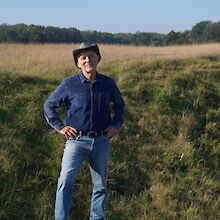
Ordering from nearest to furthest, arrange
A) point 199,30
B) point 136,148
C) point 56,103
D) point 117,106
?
point 56,103 < point 117,106 < point 136,148 < point 199,30

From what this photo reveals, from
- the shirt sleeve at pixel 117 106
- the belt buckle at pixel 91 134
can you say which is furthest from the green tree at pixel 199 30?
the belt buckle at pixel 91 134

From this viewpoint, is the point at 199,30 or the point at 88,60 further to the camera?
the point at 199,30

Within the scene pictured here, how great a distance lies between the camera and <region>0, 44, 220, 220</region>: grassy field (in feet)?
19.6

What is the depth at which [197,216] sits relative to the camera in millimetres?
6016

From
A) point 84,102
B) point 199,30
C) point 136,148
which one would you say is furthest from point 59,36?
point 199,30

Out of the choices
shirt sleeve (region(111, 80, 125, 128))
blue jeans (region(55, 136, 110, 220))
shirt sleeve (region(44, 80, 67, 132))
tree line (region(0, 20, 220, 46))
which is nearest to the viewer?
blue jeans (region(55, 136, 110, 220))

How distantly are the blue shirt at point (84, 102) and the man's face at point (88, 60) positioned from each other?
0.36ft

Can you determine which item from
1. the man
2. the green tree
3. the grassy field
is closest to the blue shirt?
the man

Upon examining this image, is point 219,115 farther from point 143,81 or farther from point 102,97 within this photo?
point 102,97

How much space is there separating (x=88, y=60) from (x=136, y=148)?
2.87 meters

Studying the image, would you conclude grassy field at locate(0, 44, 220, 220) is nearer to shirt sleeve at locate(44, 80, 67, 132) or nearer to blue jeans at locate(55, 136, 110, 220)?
blue jeans at locate(55, 136, 110, 220)

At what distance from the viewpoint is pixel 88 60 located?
4879mm

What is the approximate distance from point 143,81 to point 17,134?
351cm

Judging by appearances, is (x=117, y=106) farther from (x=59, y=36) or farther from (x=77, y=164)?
(x=59, y=36)
